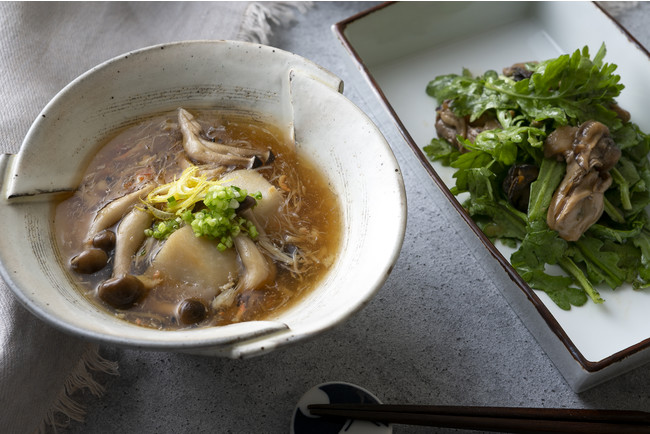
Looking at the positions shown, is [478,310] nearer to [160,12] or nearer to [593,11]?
[593,11]

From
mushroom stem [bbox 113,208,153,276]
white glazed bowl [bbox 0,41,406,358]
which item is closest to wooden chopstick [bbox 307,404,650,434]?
white glazed bowl [bbox 0,41,406,358]

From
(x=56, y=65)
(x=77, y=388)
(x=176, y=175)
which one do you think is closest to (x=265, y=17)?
(x=56, y=65)

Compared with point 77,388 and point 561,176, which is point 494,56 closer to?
point 561,176

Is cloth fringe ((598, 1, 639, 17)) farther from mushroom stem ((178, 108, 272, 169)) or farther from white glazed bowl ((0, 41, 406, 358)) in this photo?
mushroom stem ((178, 108, 272, 169))

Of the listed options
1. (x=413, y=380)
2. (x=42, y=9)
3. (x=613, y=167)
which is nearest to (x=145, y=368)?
(x=413, y=380)

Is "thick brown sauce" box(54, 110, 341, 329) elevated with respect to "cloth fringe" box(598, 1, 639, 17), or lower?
elevated
